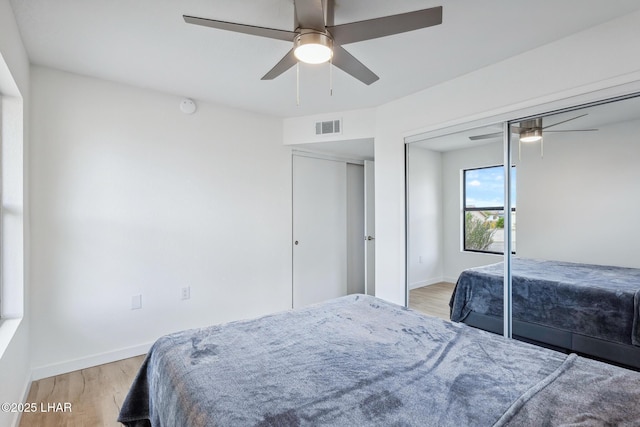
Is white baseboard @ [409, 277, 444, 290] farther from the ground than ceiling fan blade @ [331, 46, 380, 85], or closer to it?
closer to it

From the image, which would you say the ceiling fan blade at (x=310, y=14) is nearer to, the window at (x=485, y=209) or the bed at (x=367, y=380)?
the bed at (x=367, y=380)

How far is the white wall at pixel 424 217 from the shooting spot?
3096 millimetres

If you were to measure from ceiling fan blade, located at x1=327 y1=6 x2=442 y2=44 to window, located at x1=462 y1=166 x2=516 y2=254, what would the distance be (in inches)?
61.4

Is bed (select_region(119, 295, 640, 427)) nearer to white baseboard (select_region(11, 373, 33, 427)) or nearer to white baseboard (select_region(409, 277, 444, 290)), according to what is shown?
white baseboard (select_region(11, 373, 33, 427))

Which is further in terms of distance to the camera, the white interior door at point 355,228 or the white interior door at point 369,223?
the white interior door at point 355,228

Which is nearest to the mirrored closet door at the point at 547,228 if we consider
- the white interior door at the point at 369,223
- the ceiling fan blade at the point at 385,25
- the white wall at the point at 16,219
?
the white interior door at the point at 369,223

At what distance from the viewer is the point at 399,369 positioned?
1.33 metres

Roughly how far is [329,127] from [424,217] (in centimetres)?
A: 147

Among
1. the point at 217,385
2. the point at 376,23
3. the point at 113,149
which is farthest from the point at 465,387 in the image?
the point at 113,149

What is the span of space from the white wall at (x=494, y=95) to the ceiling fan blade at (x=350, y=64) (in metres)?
1.06

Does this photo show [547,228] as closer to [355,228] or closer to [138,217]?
[355,228]

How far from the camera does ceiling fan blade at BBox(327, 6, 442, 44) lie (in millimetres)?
1462

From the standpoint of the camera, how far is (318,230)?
4289 millimetres

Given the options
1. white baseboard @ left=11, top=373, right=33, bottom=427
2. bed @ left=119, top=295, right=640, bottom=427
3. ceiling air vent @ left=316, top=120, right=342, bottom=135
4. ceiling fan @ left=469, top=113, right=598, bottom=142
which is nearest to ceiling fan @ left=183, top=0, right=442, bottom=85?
ceiling fan @ left=469, top=113, right=598, bottom=142
